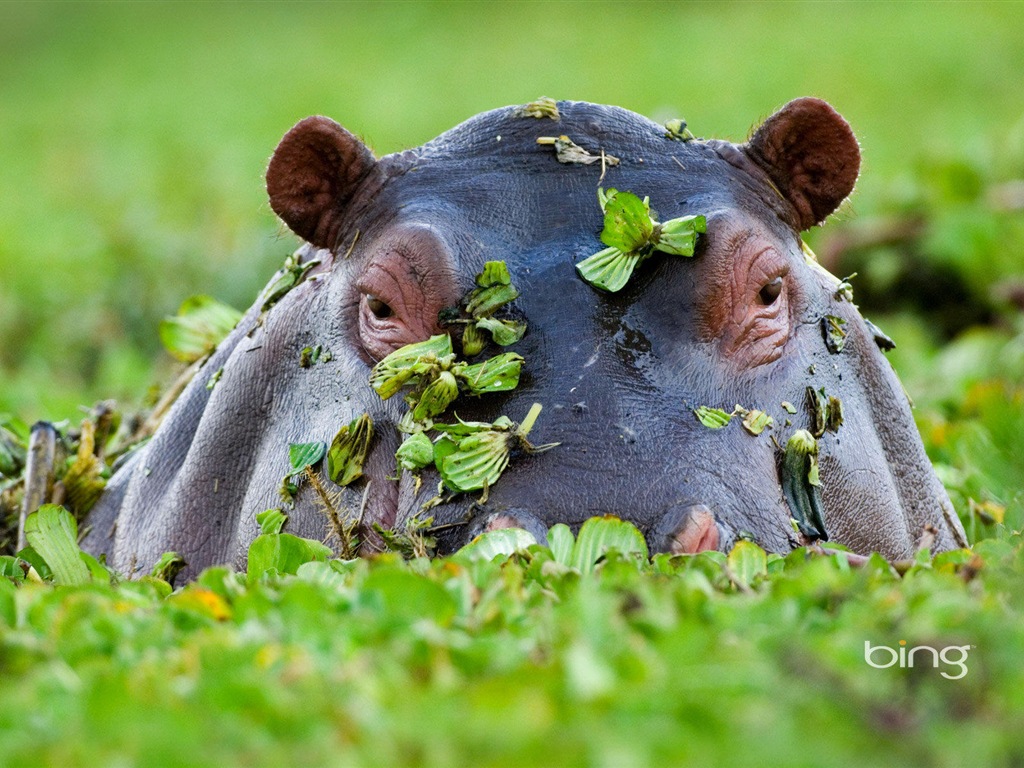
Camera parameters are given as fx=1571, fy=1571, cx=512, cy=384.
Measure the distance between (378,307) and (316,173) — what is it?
0.45 m

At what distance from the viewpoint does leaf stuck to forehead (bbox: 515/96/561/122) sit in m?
3.82

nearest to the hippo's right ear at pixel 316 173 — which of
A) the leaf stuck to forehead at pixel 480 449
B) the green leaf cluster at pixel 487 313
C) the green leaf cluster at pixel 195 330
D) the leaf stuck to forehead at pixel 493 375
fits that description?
the green leaf cluster at pixel 487 313

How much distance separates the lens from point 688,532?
2957mm

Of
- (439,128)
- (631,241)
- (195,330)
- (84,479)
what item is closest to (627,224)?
(631,241)

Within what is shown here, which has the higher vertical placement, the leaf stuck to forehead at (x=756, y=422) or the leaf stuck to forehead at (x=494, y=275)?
the leaf stuck to forehead at (x=494, y=275)

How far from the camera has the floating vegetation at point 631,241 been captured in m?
3.44

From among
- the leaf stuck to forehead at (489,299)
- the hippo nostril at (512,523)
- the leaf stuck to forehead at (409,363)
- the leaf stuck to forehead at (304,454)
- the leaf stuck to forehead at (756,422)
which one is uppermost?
the leaf stuck to forehead at (489,299)

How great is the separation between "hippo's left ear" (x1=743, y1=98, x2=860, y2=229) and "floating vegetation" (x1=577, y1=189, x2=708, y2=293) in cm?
46

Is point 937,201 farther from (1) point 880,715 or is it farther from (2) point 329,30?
(2) point 329,30

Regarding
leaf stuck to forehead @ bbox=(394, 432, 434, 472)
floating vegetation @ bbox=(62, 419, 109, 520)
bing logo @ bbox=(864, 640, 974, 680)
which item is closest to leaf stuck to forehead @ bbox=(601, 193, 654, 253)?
leaf stuck to forehead @ bbox=(394, 432, 434, 472)

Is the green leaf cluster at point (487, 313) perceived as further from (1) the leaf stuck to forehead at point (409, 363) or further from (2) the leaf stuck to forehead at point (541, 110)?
(2) the leaf stuck to forehead at point (541, 110)

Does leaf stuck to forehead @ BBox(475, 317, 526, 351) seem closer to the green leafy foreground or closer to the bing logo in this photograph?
the green leafy foreground

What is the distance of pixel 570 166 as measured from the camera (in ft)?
12.2

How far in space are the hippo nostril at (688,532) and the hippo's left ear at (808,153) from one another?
3.88ft
